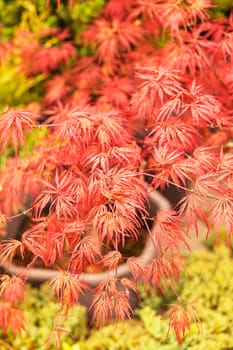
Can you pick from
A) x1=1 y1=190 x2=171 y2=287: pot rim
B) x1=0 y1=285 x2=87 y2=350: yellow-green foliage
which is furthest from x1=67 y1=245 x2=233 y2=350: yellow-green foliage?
x1=1 y1=190 x2=171 y2=287: pot rim

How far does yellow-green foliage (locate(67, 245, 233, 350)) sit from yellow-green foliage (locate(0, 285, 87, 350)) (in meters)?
0.09

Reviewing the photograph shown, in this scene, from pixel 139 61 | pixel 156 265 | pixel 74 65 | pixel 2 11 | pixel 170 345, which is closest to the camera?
pixel 156 265

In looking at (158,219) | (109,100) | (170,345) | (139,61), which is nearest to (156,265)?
(158,219)

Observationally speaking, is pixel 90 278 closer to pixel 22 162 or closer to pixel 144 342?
pixel 144 342

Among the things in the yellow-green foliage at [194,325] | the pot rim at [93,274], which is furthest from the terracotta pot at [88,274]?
the yellow-green foliage at [194,325]

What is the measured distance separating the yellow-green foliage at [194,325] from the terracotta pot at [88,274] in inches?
5.8

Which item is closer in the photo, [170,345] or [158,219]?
[158,219]

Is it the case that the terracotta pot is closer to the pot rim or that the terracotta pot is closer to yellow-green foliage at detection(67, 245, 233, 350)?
the pot rim

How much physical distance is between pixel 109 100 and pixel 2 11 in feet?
5.47

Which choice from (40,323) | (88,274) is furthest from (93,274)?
(40,323)

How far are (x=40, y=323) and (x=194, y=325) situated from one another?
2.76 feet

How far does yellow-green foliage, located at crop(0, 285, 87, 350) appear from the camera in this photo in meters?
2.89

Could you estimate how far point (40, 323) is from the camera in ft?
9.92

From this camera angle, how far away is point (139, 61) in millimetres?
3439
